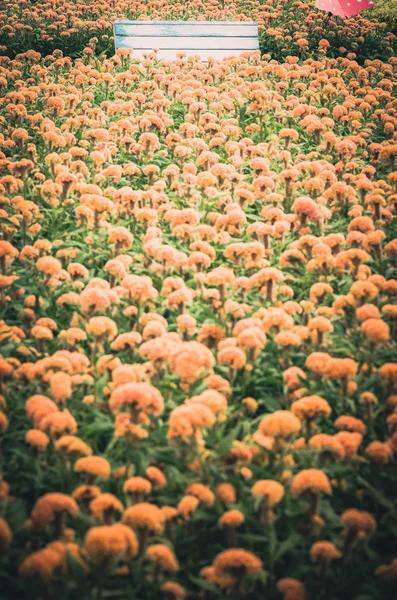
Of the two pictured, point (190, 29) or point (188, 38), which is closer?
point (188, 38)

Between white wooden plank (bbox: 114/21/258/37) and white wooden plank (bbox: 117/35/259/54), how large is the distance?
0.30ft

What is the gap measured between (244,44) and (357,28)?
8.84 ft

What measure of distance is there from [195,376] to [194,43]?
29.8ft

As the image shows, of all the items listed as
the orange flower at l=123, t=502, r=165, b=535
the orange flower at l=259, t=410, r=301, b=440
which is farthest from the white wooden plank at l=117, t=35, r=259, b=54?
the orange flower at l=123, t=502, r=165, b=535

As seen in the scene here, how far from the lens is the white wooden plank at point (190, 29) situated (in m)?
10.4

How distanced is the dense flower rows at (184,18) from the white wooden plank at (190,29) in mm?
433

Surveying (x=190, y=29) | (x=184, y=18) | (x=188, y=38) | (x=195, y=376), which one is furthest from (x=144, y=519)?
(x=184, y=18)

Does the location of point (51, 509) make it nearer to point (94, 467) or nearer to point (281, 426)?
point (94, 467)

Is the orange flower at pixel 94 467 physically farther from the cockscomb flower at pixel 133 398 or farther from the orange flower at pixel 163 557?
the orange flower at pixel 163 557

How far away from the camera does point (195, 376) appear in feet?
9.52

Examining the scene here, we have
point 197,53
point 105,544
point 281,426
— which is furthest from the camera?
point 197,53

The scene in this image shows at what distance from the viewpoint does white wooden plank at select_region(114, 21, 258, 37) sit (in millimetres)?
10383

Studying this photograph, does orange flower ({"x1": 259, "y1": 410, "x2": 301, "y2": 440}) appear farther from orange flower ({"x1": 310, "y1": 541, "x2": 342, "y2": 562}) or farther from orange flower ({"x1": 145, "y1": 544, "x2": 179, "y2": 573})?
orange flower ({"x1": 145, "y1": 544, "x2": 179, "y2": 573})

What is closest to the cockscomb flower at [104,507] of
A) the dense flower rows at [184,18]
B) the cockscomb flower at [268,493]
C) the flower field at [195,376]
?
the flower field at [195,376]
